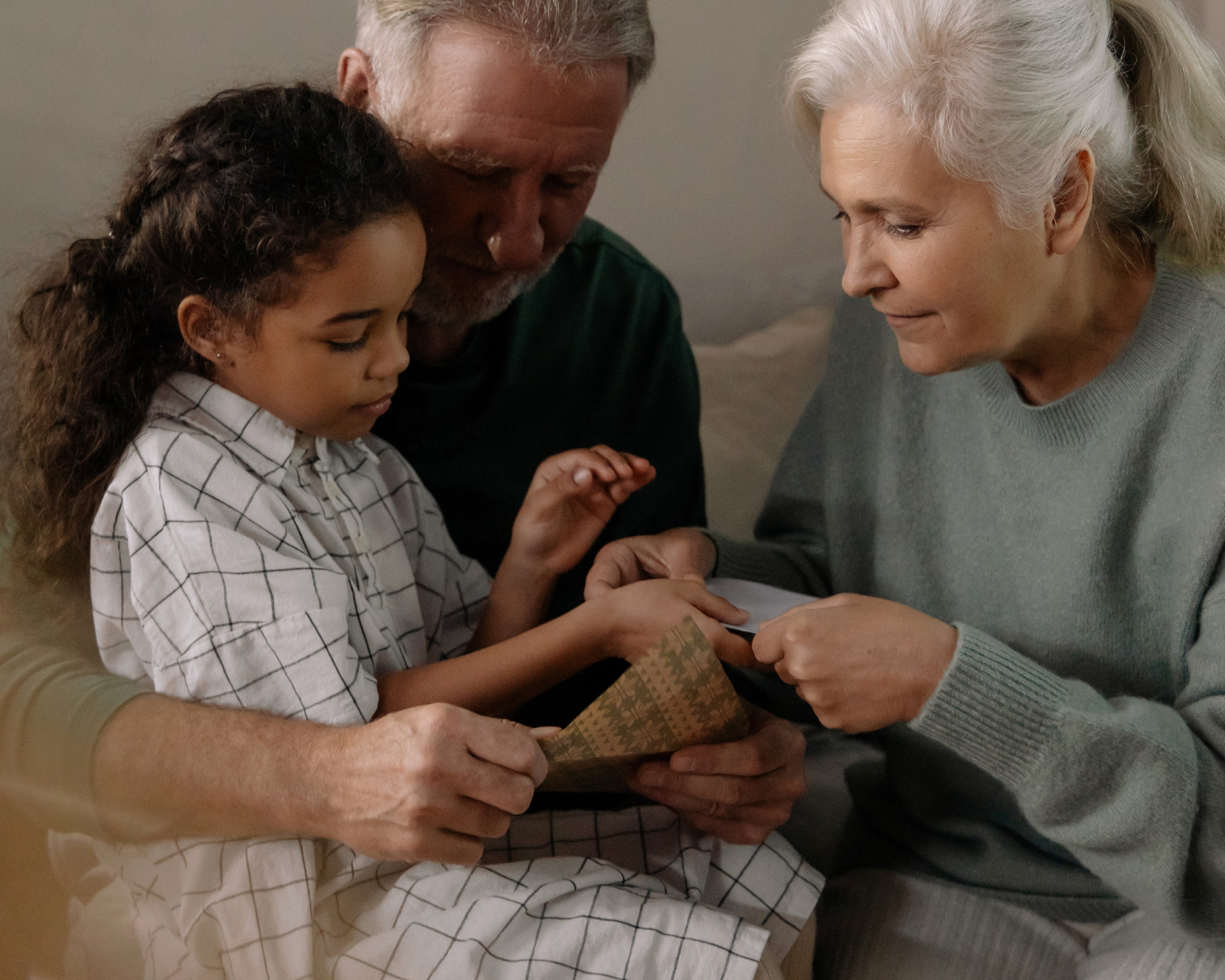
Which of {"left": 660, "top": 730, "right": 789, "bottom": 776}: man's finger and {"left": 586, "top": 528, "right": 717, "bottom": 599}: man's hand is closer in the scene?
{"left": 660, "top": 730, "right": 789, "bottom": 776}: man's finger

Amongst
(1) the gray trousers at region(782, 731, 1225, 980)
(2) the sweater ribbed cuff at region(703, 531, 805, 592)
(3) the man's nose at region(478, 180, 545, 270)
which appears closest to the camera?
(1) the gray trousers at region(782, 731, 1225, 980)

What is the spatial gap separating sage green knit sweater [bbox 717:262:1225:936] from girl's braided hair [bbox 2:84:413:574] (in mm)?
617

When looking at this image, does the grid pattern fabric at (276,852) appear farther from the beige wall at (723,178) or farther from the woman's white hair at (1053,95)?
the beige wall at (723,178)

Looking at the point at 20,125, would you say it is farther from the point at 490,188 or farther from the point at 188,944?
the point at 188,944

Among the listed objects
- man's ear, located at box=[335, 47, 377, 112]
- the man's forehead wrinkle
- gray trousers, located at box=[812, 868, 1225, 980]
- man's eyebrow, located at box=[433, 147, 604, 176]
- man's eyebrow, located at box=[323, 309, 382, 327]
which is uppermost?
→ man's ear, located at box=[335, 47, 377, 112]

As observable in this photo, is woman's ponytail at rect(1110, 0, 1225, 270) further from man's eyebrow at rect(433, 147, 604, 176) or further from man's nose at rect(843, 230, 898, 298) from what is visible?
man's eyebrow at rect(433, 147, 604, 176)

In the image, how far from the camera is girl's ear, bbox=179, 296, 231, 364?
990 mm

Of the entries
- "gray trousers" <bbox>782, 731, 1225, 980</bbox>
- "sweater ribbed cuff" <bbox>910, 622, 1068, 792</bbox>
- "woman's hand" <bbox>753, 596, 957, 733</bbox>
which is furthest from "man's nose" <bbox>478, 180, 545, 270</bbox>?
"gray trousers" <bbox>782, 731, 1225, 980</bbox>

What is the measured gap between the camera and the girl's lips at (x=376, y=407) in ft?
3.48

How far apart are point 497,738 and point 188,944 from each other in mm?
326

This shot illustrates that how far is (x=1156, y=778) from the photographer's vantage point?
3.04 ft

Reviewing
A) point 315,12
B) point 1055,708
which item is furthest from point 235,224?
point 1055,708

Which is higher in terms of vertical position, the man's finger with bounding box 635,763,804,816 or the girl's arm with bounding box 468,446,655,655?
the girl's arm with bounding box 468,446,655,655

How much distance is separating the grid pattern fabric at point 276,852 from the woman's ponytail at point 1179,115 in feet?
2.55
